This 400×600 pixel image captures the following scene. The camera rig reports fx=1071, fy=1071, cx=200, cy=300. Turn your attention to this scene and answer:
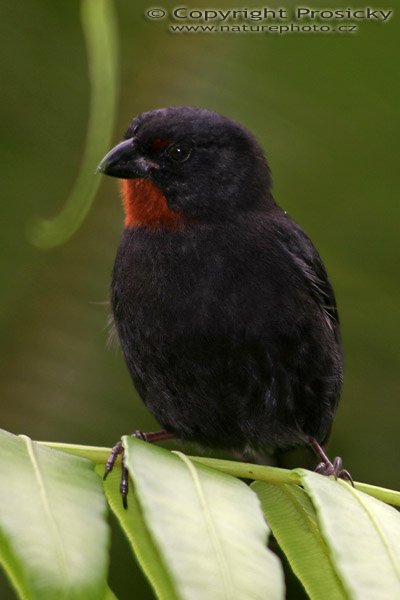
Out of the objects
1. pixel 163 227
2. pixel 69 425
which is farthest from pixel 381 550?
pixel 69 425

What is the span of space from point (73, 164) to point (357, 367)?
1.23 meters

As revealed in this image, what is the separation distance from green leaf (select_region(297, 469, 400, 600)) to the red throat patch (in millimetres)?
1271

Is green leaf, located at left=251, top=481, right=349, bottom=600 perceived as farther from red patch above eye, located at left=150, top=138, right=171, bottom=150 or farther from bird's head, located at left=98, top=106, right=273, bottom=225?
red patch above eye, located at left=150, top=138, right=171, bottom=150

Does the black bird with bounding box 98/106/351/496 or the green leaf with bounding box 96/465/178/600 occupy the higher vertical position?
the black bird with bounding box 98/106/351/496

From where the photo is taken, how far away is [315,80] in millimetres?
3678

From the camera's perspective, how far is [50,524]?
5.24 ft

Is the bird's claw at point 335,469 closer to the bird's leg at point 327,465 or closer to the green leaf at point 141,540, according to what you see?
the bird's leg at point 327,465

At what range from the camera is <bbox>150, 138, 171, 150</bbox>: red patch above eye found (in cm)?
306

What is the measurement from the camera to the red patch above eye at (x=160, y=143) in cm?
306

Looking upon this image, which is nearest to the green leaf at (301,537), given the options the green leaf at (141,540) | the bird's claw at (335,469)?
the green leaf at (141,540)

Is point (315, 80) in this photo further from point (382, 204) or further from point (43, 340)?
point (43, 340)

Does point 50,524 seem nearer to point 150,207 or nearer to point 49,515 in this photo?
point 49,515

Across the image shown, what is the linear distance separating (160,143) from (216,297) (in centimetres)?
52

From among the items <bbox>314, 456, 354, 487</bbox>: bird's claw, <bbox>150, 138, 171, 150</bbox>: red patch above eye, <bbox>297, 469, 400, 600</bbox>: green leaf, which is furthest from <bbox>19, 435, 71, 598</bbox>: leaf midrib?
<bbox>150, 138, 171, 150</bbox>: red patch above eye
